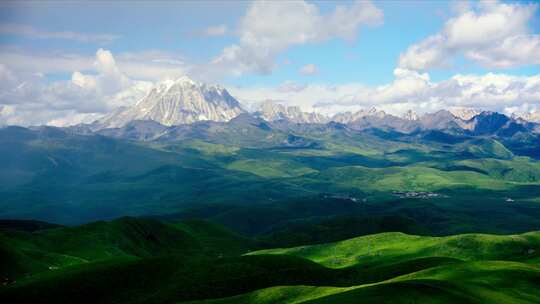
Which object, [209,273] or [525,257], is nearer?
[209,273]

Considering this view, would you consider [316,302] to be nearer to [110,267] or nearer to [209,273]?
[209,273]

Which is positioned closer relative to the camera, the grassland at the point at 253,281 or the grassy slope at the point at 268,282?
the grassy slope at the point at 268,282

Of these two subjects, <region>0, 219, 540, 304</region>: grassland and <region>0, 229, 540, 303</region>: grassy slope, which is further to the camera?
<region>0, 219, 540, 304</region>: grassland

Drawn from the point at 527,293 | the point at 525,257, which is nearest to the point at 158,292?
the point at 527,293

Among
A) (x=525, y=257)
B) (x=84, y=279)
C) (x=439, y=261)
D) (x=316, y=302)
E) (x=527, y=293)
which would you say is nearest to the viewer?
(x=316, y=302)

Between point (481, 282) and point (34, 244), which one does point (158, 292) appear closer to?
point (481, 282)

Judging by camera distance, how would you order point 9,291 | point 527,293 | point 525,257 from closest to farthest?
point 527,293 < point 9,291 < point 525,257

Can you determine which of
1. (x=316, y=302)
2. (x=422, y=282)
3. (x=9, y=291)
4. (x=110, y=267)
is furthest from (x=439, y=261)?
(x=9, y=291)

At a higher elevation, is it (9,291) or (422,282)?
(422,282)

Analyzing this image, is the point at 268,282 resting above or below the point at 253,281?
below

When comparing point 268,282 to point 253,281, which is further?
point 268,282
